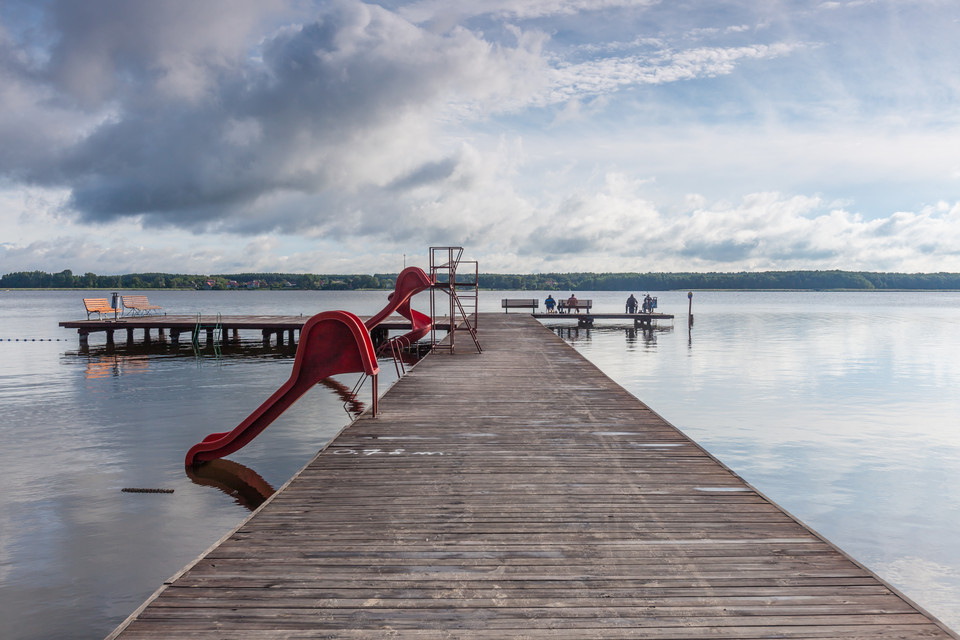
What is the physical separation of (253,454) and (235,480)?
53.3 inches

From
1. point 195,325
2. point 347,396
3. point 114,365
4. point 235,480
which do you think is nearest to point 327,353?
point 235,480

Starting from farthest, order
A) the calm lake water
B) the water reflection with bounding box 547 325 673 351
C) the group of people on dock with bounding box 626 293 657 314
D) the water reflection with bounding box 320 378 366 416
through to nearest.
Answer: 1. the group of people on dock with bounding box 626 293 657 314
2. the water reflection with bounding box 547 325 673 351
3. the water reflection with bounding box 320 378 366 416
4. the calm lake water

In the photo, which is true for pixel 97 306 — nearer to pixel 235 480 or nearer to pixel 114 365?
pixel 114 365

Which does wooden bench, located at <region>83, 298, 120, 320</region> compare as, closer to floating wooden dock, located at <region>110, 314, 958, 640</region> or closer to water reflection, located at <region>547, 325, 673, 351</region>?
water reflection, located at <region>547, 325, 673, 351</region>

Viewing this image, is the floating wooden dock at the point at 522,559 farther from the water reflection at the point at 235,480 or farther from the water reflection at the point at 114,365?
the water reflection at the point at 114,365

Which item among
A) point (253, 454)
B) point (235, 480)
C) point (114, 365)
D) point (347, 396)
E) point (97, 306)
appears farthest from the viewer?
point (97, 306)

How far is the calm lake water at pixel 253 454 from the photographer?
6613mm

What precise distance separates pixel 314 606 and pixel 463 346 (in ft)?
50.3

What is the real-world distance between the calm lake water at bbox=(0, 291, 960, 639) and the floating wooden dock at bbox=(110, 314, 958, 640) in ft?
9.16

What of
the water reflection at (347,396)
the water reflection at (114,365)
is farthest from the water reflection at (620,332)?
the water reflection at (114,365)

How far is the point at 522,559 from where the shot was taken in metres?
3.90

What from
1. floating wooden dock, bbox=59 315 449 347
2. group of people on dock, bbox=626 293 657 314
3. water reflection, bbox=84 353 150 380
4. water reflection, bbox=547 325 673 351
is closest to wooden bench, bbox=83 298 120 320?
floating wooden dock, bbox=59 315 449 347

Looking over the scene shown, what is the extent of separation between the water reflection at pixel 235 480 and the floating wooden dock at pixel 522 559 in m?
2.83

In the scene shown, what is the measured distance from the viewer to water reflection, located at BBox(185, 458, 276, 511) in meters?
8.75
